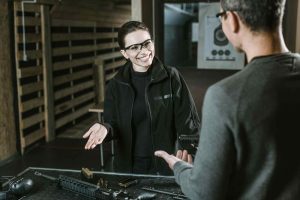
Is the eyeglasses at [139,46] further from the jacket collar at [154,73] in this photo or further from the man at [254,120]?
the man at [254,120]

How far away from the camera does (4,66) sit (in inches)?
193

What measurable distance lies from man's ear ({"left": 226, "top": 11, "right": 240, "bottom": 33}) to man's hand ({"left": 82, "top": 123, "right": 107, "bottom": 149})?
45.2 inches

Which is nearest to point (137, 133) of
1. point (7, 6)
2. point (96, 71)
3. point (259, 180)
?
point (259, 180)

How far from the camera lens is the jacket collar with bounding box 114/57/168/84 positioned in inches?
91.0

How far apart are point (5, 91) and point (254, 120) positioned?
443cm

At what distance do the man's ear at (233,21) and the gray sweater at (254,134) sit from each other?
0.32 ft

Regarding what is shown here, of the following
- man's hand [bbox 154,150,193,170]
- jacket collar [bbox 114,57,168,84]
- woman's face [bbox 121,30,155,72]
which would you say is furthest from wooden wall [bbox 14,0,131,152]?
man's hand [bbox 154,150,193,170]

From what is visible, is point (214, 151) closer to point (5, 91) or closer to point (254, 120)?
point (254, 120)

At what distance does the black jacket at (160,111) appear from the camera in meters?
2.31

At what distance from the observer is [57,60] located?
6301mm

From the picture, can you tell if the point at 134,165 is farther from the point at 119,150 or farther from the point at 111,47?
→ the point at 111,47

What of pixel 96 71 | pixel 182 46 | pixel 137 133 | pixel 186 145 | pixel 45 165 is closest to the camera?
pixel 186 145

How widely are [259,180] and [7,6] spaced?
4.56 meters

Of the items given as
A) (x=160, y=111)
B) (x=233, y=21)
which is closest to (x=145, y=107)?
(x=160, y=111)
